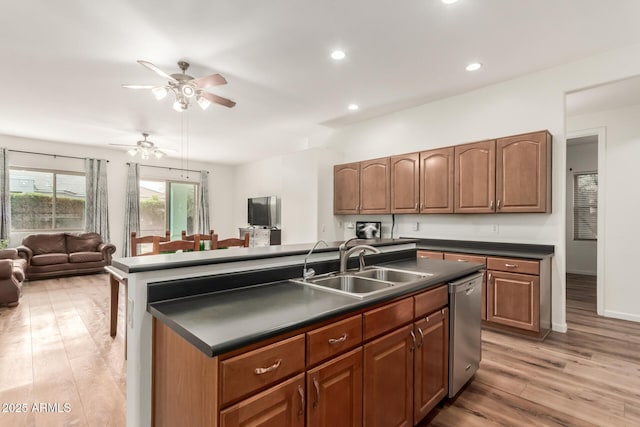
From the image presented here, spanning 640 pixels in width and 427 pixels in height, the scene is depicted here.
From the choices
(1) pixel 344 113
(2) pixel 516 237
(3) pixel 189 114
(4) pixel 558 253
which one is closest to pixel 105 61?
(3) pixel 189 114

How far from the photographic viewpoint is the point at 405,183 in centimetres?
430

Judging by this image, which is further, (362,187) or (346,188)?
(346,188)

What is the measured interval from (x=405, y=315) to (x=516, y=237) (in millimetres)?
2711

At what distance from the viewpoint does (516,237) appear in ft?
11.9

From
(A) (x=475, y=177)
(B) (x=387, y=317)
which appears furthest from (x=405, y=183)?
(B) (x=387, y=317)

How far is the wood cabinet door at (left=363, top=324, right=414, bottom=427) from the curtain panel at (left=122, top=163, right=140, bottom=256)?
7.50 m

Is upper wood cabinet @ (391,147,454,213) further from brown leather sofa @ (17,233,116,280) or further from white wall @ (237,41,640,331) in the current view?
brown leather sofa @ (17,233,116,280)

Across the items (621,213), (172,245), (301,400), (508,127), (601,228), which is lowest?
(301,400)

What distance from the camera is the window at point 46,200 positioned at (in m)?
6.27

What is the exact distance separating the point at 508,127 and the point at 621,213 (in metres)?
1.89

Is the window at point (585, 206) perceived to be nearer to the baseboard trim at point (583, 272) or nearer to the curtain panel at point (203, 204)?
the baseboard trim at point (583, 272)

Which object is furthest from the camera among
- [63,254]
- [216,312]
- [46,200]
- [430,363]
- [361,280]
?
[46,200]

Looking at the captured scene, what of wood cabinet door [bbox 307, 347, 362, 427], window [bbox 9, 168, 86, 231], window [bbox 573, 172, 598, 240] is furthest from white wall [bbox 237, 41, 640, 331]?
window [bbox 9, 168, 86, 231]

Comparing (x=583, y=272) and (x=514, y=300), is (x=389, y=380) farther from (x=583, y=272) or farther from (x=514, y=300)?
(x=583, y=272)
